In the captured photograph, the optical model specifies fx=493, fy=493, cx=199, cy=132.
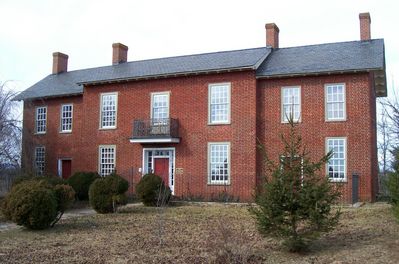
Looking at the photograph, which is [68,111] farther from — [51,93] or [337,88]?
[337,88]

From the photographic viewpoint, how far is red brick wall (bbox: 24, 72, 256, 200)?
25.6m

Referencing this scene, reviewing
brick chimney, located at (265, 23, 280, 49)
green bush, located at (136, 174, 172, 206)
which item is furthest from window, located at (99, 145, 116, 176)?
brick chimney, located at (265, 23, 280, 49)

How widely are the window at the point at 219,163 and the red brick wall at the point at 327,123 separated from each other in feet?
5.78

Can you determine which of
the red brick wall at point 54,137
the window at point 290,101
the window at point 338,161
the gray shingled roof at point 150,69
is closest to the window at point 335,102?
the window at point 338,161

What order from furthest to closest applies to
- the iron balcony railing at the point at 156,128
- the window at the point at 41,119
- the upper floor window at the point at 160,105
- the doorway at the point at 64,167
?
the window at the point at 41,119 → the doorway at the point at 64,167 → the upper floor window at the point at 160,105 → the iron balcony railing at the point at 156,128

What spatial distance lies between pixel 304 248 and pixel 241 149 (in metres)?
14.4

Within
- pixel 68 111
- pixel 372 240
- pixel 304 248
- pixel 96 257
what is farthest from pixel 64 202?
pixel 68 111

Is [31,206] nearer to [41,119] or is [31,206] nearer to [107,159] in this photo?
[107,159]

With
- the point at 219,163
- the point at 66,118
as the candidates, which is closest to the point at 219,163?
the point at 219,163

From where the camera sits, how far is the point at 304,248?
11.4 metres

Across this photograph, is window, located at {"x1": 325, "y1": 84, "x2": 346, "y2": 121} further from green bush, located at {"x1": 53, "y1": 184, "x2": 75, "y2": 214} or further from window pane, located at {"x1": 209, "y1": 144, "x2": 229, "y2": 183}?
green bush, located at {"x1": 53, "y1": 184, "x2": 75, "y2": 214}

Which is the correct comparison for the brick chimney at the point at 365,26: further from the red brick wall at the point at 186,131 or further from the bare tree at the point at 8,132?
the bare tree at the point at 8,132

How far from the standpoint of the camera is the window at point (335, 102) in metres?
24.0

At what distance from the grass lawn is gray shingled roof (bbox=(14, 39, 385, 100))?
870cm
